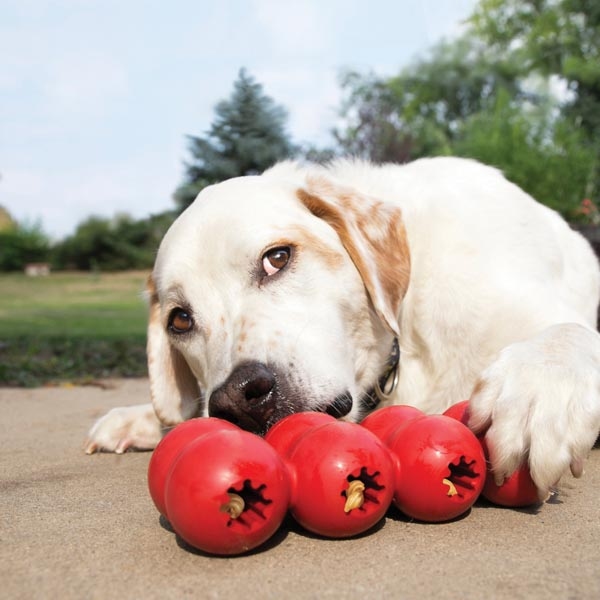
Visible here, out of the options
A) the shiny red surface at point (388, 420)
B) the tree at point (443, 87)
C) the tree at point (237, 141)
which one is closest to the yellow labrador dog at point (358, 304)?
Result: the shiny red surface at point (388, 420)

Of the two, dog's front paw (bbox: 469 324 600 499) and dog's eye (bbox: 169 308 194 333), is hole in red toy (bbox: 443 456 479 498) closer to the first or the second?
dog's front paw (bbox: 469 324 600 499)

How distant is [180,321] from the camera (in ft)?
9.85

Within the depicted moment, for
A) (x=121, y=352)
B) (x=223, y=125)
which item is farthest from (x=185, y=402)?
(x=223, y=125)

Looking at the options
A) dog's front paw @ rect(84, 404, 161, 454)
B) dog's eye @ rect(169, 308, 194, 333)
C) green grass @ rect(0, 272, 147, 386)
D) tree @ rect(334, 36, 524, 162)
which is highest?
tree @ rect(334, 36, 524, 162)

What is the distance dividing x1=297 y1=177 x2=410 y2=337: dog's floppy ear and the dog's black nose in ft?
2.67

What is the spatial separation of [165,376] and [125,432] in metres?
0.32

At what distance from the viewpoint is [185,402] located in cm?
346

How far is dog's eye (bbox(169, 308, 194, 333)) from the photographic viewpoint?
2.95 metres

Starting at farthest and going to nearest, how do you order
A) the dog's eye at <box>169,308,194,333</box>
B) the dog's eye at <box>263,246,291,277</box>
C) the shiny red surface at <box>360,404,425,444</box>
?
the dog's eye at <box>169,308,194,333</box>, the dog's eye at <box>263,246,291,277</box>, the shiny red surface at <box>360,404,425,444</box>

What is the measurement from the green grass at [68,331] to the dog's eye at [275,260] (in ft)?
3.12

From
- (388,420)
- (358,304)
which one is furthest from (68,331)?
(388,420)

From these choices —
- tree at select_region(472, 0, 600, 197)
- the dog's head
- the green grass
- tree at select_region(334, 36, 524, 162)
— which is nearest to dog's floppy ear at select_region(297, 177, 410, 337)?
the dog's head

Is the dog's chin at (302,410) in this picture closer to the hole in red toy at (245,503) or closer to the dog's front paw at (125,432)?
the hole in red toy at (245,503)

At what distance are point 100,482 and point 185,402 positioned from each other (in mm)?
883
